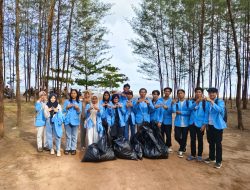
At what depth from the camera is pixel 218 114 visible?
209 inches

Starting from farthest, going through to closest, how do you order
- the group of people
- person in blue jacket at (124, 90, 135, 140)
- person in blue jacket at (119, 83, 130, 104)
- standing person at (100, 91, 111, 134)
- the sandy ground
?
person in blue jacket at (119, 83, 130, 104) < person in blue jacket at (124, 90, 135, 140) < standing person at (100, 91, 111, 134) < the group of people < the sandy ground

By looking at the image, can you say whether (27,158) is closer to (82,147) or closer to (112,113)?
(82,147)

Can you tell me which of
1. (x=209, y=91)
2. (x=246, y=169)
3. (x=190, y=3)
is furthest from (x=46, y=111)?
(x=190, y=3)

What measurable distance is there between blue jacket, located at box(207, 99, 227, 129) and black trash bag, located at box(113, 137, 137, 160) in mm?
1687

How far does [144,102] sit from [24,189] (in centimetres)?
294

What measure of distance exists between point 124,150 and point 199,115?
1651 mm

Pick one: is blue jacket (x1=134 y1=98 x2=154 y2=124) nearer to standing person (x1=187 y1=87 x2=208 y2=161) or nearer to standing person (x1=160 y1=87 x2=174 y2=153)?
standing person (x1=160 y1=87 x2=174 y2=153)

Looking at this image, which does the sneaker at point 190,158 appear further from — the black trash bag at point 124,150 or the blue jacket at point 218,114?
the black trash bag at point 124,150

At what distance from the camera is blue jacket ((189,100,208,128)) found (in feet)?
18.0

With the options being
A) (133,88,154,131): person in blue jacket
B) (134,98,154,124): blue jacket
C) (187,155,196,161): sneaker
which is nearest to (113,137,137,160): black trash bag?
(133,88,154,131): person in blue jacket

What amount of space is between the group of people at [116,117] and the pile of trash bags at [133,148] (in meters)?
0.21

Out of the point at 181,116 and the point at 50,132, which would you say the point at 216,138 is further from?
the point at 50,132

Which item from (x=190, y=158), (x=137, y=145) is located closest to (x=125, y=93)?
(x=137, y=145)

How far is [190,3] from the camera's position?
15.8 m
